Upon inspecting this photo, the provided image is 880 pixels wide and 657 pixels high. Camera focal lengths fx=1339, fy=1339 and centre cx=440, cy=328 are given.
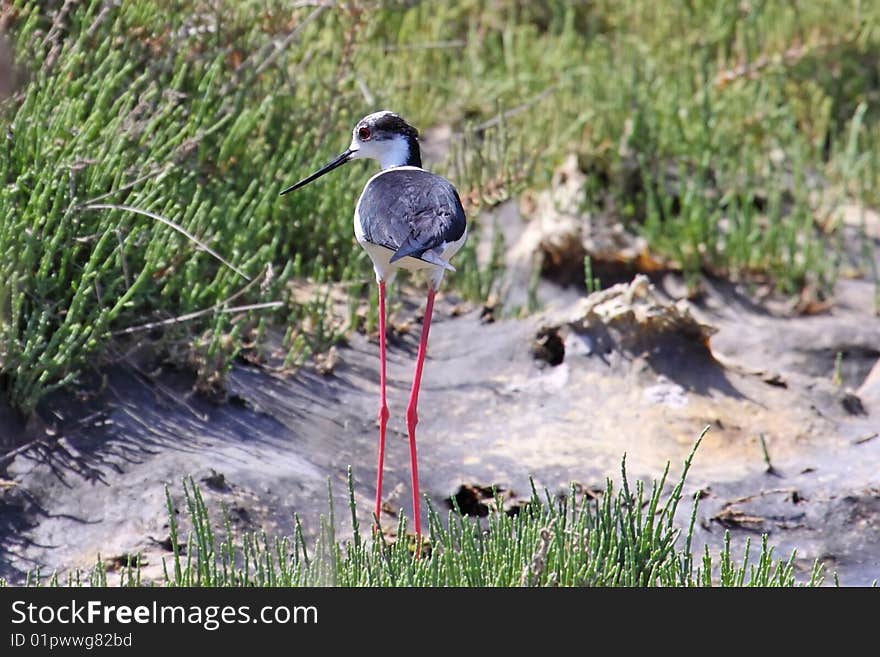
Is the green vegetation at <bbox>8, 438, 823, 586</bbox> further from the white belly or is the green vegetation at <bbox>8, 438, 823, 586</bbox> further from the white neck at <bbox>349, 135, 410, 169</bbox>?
the white neck at <bbox>349, 135, 410, 169</bbox>

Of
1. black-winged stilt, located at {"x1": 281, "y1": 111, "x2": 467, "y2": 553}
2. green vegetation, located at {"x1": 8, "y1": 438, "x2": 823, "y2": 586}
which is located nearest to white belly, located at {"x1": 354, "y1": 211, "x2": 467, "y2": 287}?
black-winged stilt, located at {"x1": 281, "y1": 111, "x2": 467, "y2": 553}

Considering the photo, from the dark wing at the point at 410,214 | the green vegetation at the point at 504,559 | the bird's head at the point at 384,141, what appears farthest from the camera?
the bird's head at the point at 384,141

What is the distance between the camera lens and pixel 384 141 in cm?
466

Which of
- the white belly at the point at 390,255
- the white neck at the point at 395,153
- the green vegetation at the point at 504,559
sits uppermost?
the white neck at the point at 395,153

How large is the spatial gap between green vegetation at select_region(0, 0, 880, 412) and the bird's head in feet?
1.91

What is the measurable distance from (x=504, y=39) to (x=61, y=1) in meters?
3.01

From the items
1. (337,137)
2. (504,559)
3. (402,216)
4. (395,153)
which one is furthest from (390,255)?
(337,137)

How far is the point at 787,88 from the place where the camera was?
8.04 meters

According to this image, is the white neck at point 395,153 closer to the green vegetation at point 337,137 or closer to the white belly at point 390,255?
the white belly at point 390,255

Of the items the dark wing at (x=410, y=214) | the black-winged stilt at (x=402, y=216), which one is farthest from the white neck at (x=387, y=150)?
the dark wing at (x=410, y=214)

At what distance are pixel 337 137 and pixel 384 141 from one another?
173cm

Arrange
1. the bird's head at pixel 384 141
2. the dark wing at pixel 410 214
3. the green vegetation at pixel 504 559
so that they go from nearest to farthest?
the green vegetation at pixel 504 559 → the dark wing at pixel 410 214 → the bird's head at pixel 384 141

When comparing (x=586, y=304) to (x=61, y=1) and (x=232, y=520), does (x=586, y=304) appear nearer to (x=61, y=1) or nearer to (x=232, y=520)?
(x=232, y=520)

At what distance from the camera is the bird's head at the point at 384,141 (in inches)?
183
